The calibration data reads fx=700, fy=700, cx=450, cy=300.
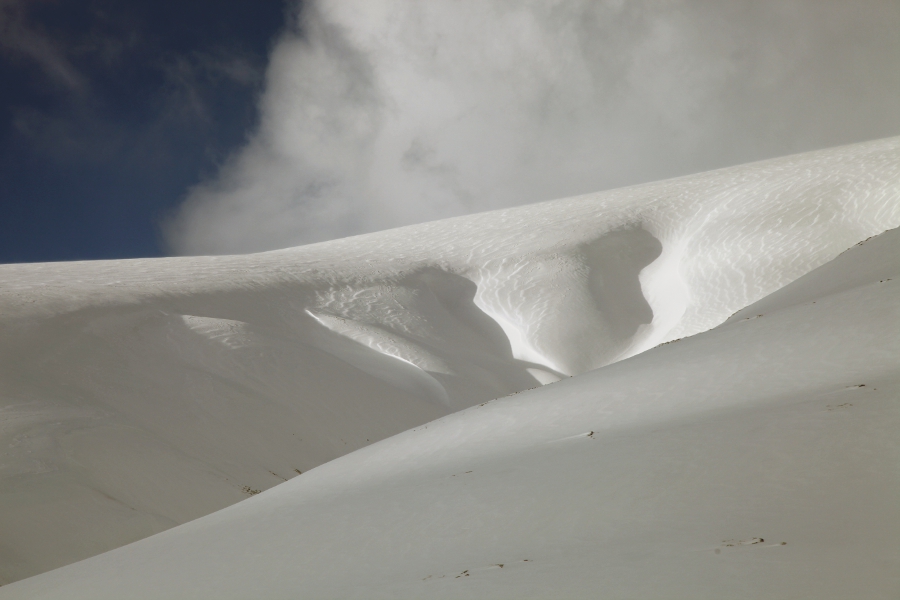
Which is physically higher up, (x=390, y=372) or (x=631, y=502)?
(x=390, y=372)

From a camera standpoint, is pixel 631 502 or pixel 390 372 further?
pixel 390 372

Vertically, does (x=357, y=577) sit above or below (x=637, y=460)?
below

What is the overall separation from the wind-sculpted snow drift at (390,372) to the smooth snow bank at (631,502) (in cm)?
3

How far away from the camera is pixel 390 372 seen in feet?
43.1

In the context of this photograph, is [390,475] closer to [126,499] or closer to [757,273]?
[126,499]

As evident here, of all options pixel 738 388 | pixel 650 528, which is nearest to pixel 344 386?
pixel 738 388

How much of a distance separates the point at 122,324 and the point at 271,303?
3591mm

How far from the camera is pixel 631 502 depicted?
2.65 m

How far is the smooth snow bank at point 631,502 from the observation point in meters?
2.01

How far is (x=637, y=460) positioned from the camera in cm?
307

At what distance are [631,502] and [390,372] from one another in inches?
419

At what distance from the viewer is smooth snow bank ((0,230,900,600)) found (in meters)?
2.01

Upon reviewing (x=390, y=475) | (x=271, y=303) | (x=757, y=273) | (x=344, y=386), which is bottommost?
(x=390, y=475)

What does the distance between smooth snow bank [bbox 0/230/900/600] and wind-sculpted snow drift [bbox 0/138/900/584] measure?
3 centimetres
